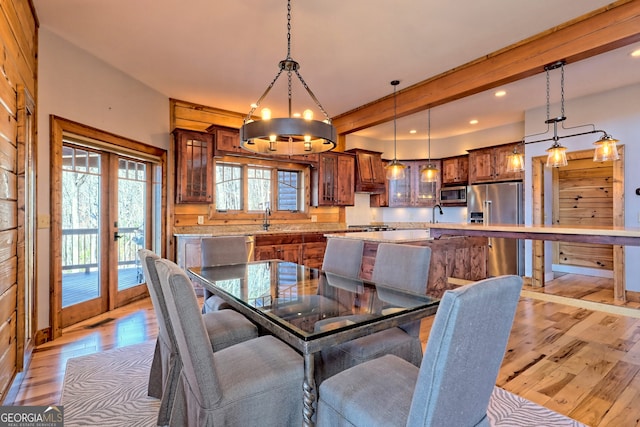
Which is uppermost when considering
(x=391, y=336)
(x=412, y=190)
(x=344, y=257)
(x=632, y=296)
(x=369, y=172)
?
(x=369, y=172)

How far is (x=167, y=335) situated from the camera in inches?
69.8

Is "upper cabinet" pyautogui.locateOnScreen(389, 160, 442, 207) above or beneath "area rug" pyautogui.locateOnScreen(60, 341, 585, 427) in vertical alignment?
above

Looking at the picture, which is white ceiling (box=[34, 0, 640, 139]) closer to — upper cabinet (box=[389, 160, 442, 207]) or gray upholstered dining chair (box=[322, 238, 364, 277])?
gray upholstered dining chair (box=[322, 238, 364, 277])

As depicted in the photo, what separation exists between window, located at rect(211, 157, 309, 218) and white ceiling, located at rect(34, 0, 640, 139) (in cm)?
121

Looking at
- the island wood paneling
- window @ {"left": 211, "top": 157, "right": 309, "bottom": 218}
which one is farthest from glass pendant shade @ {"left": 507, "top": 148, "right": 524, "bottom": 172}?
window @ {"left": 211, "top": 157, "right": 309, "bottom": 218}

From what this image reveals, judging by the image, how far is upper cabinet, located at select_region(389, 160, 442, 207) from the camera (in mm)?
7066

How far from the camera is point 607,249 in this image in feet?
18.9

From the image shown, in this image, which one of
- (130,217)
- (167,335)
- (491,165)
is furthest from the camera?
(491,165)

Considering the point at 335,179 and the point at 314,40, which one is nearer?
the point at 314,40

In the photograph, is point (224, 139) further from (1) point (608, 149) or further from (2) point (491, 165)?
(2) point (491, 165)

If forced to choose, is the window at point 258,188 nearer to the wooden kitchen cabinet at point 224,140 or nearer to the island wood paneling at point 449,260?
the wooden kitchen cabinet at point 224,140

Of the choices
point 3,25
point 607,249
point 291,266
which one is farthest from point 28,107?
point 607,249

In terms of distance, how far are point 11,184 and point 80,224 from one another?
1620mm

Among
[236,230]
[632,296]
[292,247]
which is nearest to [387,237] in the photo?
[292,247]
